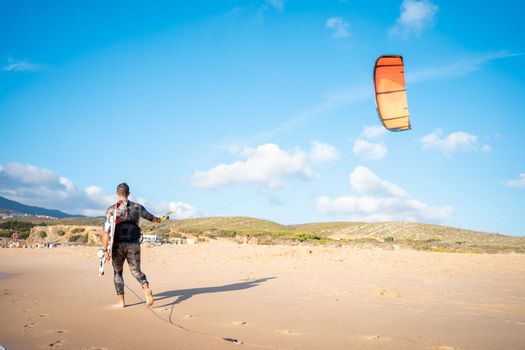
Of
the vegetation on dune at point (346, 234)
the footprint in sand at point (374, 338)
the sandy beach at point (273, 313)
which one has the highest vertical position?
the vegetation on dune at point (346, 234)

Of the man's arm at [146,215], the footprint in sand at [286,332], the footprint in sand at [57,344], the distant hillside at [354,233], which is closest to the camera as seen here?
the footprint in sand at [57,344]

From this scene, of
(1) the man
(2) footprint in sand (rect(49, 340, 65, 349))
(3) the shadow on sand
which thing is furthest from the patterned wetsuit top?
(2) footprint in sand (rect(49, 340, 65, 349))

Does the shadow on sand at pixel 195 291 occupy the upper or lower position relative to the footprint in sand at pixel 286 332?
lower

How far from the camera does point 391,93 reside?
7598 mm

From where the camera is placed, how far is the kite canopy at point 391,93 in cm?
748

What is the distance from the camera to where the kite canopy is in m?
7.48

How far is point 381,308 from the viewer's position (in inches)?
203

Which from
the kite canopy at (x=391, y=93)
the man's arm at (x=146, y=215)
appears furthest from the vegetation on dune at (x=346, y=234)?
the kite canopy at (x=391, y=93)

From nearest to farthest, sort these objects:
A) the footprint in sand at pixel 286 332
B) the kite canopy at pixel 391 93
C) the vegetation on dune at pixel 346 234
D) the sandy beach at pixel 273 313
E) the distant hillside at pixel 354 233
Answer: the sandy beach at pixel 273 313 < the footprint in sand at pixel 286 332 < the kite canopy at pixel 391 93 < the vegetation on dune at pixel 346 234 < the distant hillside at pixel 354 233

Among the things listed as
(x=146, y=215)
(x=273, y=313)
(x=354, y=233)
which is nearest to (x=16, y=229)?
(x=354, y=233)

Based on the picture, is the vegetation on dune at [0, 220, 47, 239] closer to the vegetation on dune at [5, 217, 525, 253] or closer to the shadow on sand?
the vegetation on dune at [5, 217, 525, 253]

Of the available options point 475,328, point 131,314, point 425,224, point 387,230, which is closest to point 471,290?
point 475,328

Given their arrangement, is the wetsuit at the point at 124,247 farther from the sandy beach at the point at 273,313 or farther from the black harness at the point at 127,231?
the sandy beach at the point at 273,313

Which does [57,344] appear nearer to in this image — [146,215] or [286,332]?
[286,332]
